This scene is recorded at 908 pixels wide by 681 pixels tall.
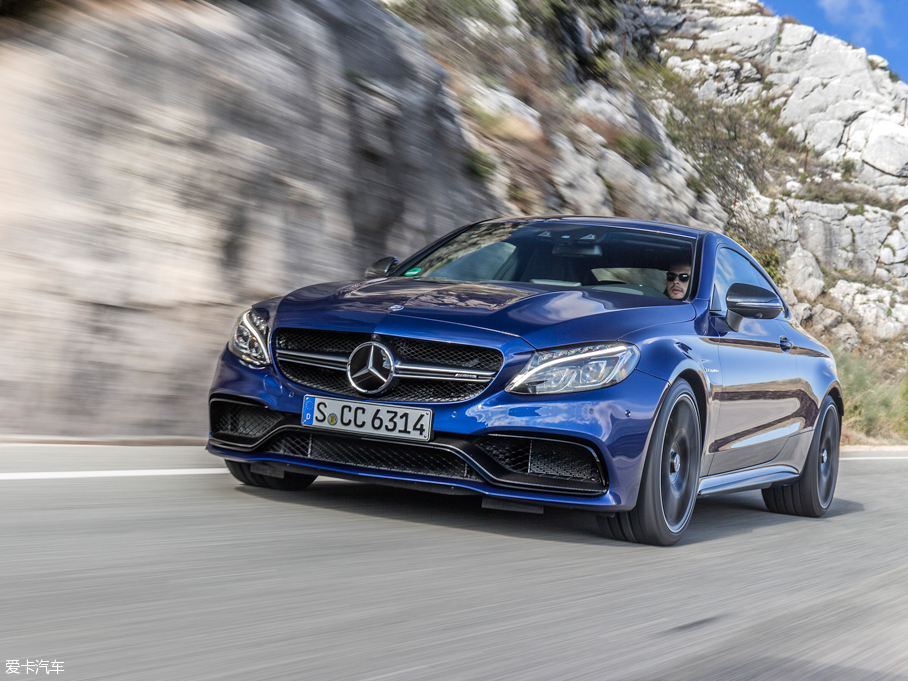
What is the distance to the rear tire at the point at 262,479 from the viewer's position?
5258 millimetres

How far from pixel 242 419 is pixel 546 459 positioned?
1.35m

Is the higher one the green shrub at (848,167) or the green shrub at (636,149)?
the green shrub at (848,167)

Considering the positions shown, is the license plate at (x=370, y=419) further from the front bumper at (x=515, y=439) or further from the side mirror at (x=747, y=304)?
the side mirror at (x=747, y=304)

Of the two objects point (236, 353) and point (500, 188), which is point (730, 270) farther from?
point (500, 188)

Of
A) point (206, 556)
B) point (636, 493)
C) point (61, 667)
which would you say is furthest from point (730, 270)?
point (61, 667)

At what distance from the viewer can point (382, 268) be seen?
6.13m

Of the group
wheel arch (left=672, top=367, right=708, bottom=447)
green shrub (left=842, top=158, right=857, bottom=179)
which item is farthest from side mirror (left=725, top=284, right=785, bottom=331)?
green shrub (left=842, top=158, right=857, bottom=179)

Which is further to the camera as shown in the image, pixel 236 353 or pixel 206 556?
pixel 236 353

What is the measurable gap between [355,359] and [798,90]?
64131 millimetres

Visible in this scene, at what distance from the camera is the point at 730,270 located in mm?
6246

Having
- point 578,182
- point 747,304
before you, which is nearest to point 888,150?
point 578,182

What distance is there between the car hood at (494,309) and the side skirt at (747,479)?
2.68ft

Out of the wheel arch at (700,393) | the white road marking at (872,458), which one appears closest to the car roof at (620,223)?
the wheel arch at (700,393)

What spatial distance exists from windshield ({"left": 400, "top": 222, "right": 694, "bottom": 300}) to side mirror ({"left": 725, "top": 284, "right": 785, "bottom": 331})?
238 mm
